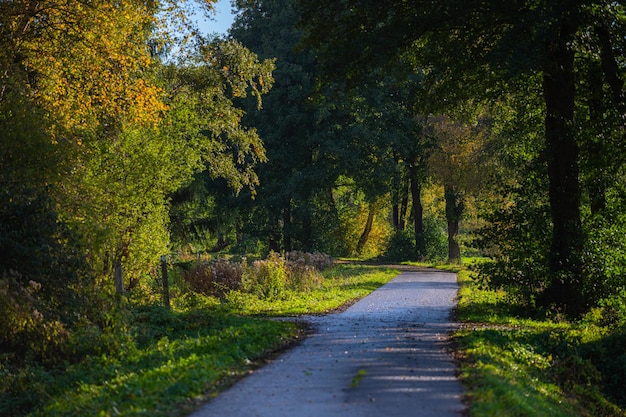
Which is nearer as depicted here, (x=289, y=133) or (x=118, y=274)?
(x=118, y=274)

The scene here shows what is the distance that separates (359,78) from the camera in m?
17.6

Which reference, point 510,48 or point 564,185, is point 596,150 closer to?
point 564,185

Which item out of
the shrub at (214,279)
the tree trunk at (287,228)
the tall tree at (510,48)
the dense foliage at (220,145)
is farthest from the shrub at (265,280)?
the tree trunk at (287,228)

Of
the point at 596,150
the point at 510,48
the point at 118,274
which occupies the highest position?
the point at 510,48

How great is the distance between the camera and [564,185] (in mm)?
18719

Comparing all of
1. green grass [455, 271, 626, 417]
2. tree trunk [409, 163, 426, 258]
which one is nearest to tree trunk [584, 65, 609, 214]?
green grass [455, 271, 626, 417]

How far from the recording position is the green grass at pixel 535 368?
9352mm

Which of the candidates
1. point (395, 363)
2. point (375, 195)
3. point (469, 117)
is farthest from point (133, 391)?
point (375, 195)

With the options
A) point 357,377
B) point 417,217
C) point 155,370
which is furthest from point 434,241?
point 155,370

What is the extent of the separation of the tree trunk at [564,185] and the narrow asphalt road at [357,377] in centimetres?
311

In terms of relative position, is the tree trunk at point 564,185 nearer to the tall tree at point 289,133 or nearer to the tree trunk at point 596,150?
the tree trunk at point 596,150

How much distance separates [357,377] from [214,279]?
15.4 metres

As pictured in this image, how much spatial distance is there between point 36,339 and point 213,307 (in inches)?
332

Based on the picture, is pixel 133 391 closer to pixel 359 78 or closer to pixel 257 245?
pixel 359 78
